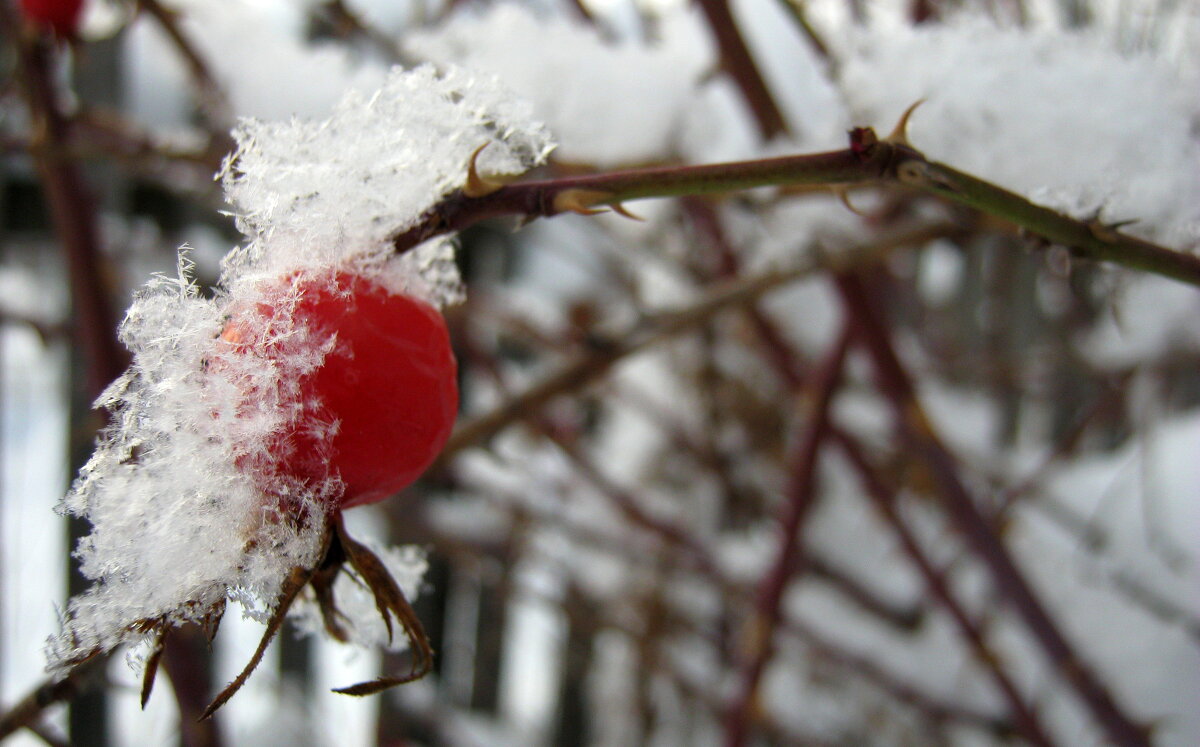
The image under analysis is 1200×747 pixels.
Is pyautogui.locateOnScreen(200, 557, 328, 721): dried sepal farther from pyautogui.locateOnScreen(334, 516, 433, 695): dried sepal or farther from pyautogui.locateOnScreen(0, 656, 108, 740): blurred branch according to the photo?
pyautogui.locateOnScreen(0, 656, 108, 740): blurred branch


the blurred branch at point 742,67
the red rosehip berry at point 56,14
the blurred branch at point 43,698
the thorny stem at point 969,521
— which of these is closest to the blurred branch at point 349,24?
Result: the red rosehip berry at point 56,14

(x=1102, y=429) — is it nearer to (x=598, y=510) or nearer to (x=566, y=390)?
(x=598, y=510)

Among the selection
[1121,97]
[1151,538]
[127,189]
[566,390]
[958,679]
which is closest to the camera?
[1121,97]

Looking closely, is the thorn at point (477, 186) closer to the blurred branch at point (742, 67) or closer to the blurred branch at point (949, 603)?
the blurred branch at point (742, 67)

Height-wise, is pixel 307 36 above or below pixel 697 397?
above

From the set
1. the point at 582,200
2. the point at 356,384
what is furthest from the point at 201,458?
the point at 582,200

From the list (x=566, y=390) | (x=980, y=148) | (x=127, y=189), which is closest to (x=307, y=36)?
(x=127, y=189)

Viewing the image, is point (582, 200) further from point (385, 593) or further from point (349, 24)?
point (349, 24)
